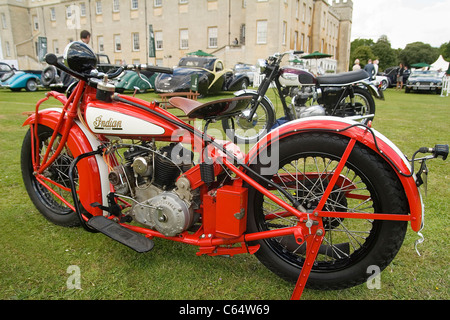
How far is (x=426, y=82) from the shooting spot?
61.9 ft

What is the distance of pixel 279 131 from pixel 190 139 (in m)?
0.58

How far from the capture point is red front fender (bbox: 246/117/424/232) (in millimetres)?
1646

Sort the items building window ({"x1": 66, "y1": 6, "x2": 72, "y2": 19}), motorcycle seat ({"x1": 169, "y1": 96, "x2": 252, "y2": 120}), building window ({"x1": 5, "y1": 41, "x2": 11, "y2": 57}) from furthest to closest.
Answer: building window ({"x1": 5, "y1": 41, "x2": 11, "y2": 57}), building window ({"x1": 66, "y1": 6, "x2": 72, "y2": 19}), motorcycle seat ({"x1": 169, "y1": 96, "x2": 252, "y2": 120})

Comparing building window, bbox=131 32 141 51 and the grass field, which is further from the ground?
building window, bbox=131 32 141 51

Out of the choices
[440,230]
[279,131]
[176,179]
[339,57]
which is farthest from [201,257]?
[339,57]

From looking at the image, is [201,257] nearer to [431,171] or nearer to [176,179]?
[176,179]

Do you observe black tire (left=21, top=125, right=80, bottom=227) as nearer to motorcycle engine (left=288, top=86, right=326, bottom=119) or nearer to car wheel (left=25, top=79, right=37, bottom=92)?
motorcycle engine (left=288, top=86, right=326, bottom=119)

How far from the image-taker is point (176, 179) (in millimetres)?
2246

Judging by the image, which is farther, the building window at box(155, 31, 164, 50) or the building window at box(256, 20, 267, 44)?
the building window at box(155, 31, 164, 50)

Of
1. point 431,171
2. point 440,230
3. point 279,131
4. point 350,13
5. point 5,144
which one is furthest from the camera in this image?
point 350,13

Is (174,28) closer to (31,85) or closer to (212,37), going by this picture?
(212,37)

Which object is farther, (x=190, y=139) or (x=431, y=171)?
(x=431, y=171)

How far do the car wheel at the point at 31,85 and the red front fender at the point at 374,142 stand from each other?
1744 centimetres

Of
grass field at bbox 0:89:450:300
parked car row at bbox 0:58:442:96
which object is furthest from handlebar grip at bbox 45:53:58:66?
parked car row at bbox 0:58:442:96
